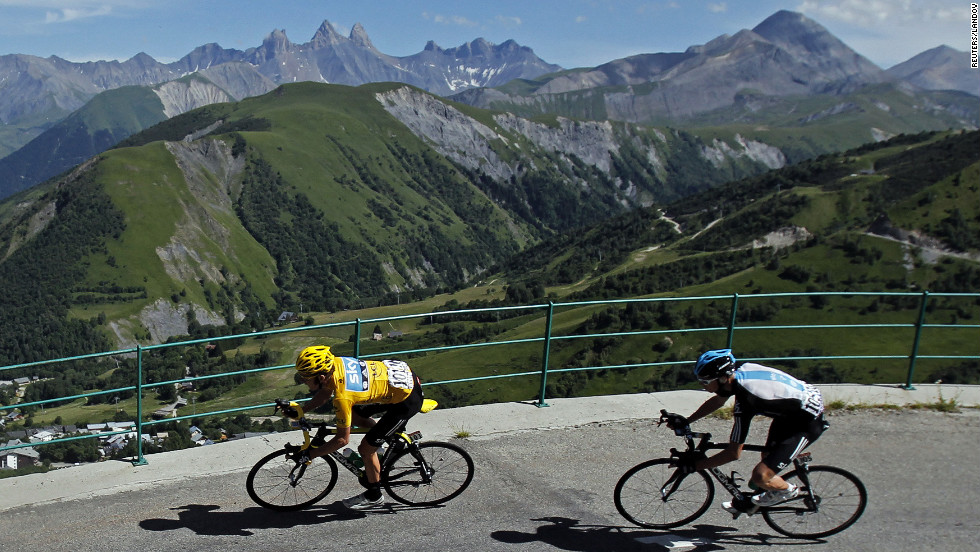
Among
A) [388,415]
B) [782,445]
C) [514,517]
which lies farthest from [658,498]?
[388,415]

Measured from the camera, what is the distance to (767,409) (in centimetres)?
683

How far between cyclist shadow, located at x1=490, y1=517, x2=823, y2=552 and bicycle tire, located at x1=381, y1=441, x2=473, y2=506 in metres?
1.01

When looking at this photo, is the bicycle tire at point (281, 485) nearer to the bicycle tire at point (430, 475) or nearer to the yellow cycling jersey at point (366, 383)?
the bicycle tire at point (430, 475)

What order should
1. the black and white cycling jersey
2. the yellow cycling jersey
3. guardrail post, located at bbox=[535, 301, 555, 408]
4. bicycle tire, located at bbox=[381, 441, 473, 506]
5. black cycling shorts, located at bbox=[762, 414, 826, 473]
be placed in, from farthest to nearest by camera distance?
guardrail post, located at bbox=[535, 301, 555, 408] < bicycle tire, located at bbox=[381, 441, 473, 506] < the yellow cycling jersey < black cycling shorts, located at bbox=[762, 414, 826, 473] < the black and white cycling jersey

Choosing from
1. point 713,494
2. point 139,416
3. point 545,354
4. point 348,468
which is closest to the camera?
point 713,494

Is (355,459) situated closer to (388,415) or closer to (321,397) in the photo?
(388,415)

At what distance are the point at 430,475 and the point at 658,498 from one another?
2.61 metres

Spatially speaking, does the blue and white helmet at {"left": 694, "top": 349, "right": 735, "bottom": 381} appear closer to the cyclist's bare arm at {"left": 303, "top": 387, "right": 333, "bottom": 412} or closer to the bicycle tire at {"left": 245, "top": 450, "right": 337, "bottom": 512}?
the cyclist's bare arm at {"left": 303, "top": 387, "right": 333, "bottom": 412}

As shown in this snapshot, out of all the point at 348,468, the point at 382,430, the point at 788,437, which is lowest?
the point at 348,468

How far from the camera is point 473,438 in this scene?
1041 centimetres

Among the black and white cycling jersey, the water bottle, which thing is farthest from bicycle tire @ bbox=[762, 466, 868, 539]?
the water bottle

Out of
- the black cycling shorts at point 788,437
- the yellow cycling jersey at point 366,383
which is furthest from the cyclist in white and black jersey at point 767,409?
the yellow cycling jersey at point 366,383

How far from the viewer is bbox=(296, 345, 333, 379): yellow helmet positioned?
23.0ft

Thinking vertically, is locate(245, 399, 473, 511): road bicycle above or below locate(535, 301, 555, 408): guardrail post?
below
